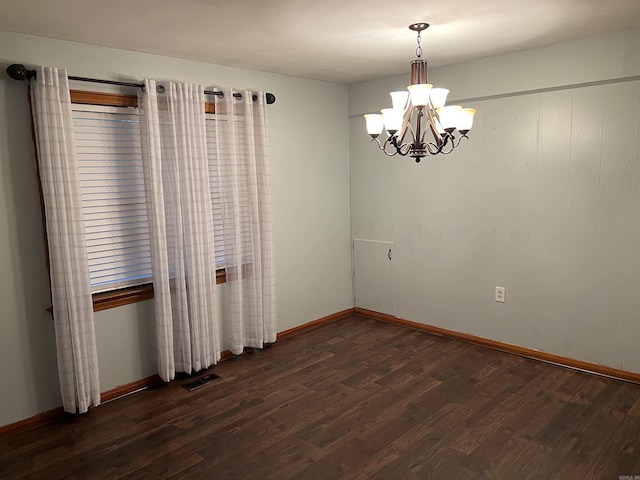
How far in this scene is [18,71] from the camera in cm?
270

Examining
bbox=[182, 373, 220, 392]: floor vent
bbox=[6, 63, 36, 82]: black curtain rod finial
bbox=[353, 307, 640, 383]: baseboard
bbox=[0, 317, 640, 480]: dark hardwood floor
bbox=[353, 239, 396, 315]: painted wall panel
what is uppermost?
bbox=[6, 63, 36, 82]: black curtain rod finial

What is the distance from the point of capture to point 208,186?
3.56 m

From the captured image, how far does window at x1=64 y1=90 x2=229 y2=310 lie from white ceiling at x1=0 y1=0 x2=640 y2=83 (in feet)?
1.45

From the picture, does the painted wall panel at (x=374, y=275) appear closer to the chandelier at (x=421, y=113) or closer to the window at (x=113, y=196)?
the chandelier at (x=421, y=113)

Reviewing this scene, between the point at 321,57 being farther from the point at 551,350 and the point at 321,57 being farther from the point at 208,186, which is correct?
the point at 551,350

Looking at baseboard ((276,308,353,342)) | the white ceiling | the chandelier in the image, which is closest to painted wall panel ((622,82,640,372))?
the white ceiling

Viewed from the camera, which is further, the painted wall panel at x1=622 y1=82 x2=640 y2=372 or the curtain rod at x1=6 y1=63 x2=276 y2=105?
the painted wall panel at x1=622 y1=82 x2=640 y2=372

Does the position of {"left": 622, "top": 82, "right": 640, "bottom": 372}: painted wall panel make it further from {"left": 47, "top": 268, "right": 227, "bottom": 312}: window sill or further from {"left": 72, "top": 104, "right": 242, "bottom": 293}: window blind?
{"left": 47, "top": 268, "right": 227, "bottom": 312}: window sill

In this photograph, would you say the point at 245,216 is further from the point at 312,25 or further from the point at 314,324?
the point at 312,25

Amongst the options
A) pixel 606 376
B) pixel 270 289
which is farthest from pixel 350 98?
pixel 606 376

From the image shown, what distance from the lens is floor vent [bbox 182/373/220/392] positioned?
11.2 feet

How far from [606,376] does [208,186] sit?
3224mm

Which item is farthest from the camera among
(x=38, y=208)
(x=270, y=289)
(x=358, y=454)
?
(x=270, y=289)

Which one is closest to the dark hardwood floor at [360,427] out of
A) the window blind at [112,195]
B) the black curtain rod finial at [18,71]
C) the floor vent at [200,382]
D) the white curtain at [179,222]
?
the floor vent at [200,382]
